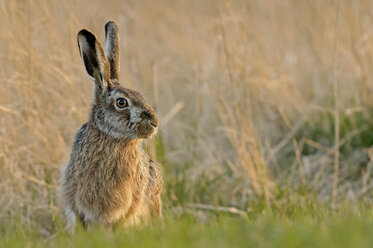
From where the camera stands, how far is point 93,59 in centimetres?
561

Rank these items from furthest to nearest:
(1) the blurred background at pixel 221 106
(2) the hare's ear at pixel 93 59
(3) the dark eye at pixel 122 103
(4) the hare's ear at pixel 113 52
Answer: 1. (1) the blurred background at pixel 221 106
2. (4) the hare's ear at pixel 113 52
3. (2) the hare's ear at pixel 93 59
4. (3) the dark eye at pixel 122 103

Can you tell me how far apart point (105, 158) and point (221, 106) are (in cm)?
297

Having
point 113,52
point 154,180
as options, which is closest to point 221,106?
point 154,180

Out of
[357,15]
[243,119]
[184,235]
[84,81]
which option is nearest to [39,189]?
[84,81]

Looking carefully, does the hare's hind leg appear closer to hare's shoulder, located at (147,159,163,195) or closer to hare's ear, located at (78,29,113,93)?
hare's shoulder, located at (147,159,163,195)

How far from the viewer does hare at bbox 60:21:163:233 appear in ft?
17.8

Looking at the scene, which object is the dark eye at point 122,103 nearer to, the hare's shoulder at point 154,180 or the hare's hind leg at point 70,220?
the hare's shoulder at point 154,180

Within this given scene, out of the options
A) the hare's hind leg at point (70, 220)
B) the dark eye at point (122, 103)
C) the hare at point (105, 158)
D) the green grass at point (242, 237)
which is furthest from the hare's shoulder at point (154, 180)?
the green grass at point (242, 237)

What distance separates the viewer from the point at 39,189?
23.0 feet

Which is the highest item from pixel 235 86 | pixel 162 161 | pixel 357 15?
pixel 357 15

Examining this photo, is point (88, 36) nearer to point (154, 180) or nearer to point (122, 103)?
point (122, 103)

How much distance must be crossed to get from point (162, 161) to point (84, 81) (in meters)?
1.17

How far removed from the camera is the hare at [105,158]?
542cm

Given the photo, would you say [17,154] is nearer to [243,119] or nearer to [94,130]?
[94,130]
